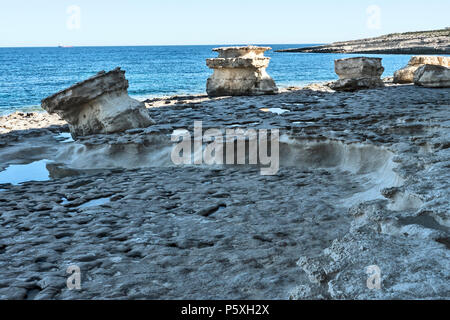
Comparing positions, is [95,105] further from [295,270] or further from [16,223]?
→ [295,270]

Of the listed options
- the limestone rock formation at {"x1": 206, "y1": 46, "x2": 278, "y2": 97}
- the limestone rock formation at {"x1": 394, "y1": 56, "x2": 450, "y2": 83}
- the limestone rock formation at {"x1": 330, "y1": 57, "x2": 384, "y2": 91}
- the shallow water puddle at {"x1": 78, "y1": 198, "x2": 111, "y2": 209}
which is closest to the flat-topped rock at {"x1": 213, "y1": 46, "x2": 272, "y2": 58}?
the limestone rock formation at {"x1": 206, "y1": 46, "x2": 278, "y2": 97}

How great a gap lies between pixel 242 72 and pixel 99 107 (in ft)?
20.6

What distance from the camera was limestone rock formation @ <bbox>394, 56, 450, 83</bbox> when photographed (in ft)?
49.9

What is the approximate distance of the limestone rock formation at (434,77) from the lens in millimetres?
12430

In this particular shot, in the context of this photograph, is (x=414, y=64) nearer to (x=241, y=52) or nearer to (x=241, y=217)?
(x=241, y=52)

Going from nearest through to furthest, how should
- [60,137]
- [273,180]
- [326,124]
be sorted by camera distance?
[273,180] → [326,124] → [60,137]

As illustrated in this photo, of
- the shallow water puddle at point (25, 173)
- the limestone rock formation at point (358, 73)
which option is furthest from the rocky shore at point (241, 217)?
the limestone rock formation at point (358, 73)

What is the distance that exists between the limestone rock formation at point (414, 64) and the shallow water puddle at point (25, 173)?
13.3m

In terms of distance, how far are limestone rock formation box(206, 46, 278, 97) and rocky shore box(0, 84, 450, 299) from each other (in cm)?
563

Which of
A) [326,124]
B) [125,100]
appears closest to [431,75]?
[326,124]

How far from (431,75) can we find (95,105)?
9908mm

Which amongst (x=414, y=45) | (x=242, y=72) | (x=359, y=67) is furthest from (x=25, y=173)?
(x=414, y=45)

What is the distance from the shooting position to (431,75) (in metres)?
12.7

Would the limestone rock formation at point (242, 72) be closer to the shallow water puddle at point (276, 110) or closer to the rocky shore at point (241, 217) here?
the shallow water puddle at point (276, 110)
